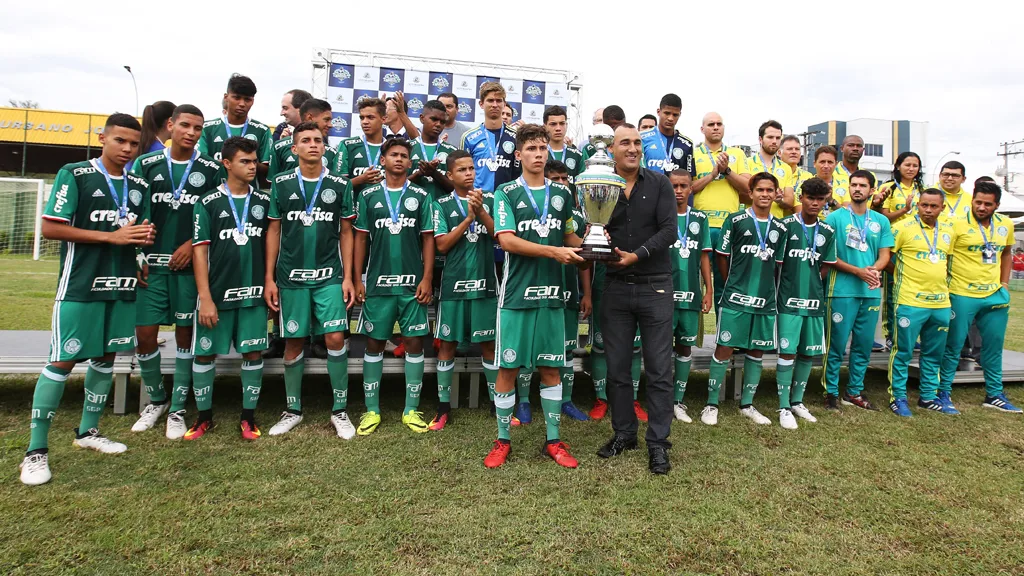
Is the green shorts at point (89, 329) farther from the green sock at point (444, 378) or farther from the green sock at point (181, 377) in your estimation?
the green sock at point (444, 378)

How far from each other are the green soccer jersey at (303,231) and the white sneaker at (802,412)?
4251 millimetres

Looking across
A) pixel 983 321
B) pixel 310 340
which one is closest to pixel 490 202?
pixel 310 340

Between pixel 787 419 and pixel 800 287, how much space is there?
1.17m

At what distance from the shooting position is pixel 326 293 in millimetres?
4465

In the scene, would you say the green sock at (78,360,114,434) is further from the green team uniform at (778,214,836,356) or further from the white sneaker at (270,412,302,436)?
the green team uniform at (778,214,836,356)

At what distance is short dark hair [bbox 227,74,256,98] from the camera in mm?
5086

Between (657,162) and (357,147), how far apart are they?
9.57 feet

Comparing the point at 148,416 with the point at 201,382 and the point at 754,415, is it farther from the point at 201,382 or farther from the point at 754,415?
the point at 754,415

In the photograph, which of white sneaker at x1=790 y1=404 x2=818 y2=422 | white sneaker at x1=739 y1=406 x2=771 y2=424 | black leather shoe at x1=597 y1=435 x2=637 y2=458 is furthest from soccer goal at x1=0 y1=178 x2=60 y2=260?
white sneaker at x1=790 y1=404 x2=818 y2=422

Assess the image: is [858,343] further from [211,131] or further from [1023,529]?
[211,131]

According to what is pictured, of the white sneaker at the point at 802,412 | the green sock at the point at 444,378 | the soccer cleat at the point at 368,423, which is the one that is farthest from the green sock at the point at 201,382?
the white sneaker at the point at 802,412

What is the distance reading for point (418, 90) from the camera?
1412 cm

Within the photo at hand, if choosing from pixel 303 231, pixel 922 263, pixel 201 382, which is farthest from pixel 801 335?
pixel 201 382

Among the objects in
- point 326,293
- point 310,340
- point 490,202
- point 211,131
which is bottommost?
point 310,340
